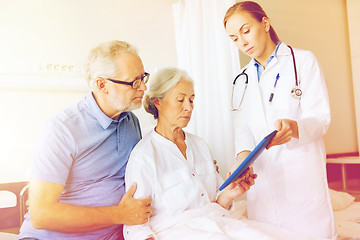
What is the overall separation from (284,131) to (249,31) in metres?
0.57

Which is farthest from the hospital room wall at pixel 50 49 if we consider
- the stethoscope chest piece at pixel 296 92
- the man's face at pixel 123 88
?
the stethoscope chest piece at pixel 296 92

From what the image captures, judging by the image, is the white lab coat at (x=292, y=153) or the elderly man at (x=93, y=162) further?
the white lab coat at (x=292, y=153)

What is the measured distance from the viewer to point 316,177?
4.70 ft

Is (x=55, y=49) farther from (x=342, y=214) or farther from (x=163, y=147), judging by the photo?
(x=342, y=214)

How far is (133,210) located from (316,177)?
0.85 meters

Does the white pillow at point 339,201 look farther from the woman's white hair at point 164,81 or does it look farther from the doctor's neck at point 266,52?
the woman's white hair at point 164,81

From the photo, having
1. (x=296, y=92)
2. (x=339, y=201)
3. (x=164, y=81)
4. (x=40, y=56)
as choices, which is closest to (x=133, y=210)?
(x=164, y=81)

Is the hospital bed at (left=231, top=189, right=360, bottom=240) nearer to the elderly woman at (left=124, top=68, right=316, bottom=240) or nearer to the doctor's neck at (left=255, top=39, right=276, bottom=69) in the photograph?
the elderly woman at (left=124, top=68, right=316, bottom=240)

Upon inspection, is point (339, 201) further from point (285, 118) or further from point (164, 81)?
point (164, 81)

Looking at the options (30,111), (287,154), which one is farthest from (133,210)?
(30,111)

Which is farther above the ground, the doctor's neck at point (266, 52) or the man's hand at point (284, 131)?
the doctor's neck at point (266, 52)

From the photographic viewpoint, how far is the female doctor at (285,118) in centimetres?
141

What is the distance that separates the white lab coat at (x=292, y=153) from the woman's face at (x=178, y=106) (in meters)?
0.32

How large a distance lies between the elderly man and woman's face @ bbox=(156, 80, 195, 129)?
0.51 ft
